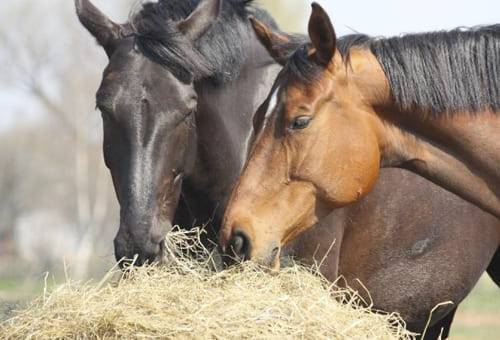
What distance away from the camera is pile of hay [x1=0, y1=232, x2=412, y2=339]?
3535 millimetres

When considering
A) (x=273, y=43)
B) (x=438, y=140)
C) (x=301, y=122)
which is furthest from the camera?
(x=273, y=43)

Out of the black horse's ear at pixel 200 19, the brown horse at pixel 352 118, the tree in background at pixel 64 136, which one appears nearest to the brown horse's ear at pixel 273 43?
the black horse's ear at pixel 200 19

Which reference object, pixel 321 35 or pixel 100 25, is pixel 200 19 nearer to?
pixel 100 25

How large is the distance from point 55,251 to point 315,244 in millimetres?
31877

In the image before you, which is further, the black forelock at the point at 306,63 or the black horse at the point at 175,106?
the black horse at the point at 175,106

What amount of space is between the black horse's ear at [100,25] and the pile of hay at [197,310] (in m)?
1.38

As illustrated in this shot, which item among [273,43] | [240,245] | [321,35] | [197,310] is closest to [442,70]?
[321,35]

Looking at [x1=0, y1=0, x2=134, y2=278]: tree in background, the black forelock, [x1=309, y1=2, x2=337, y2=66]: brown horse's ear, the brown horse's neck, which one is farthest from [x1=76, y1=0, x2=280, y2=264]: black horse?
[x1=0, y1=0, x2=134, y2=278]: tree in background

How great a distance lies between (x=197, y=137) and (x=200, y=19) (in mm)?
635

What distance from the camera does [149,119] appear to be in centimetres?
436

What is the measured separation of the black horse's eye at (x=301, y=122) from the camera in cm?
407

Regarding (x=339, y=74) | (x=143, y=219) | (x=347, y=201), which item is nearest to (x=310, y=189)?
(x=347, y=201)

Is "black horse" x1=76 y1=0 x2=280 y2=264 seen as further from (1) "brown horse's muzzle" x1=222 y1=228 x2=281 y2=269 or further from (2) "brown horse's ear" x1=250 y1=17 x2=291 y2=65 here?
(1) "brown horse's muzzle" x1=222 y1=228 x2=281 y2=269

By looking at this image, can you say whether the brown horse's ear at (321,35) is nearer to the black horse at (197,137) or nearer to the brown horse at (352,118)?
the brown horse at (352,118)
